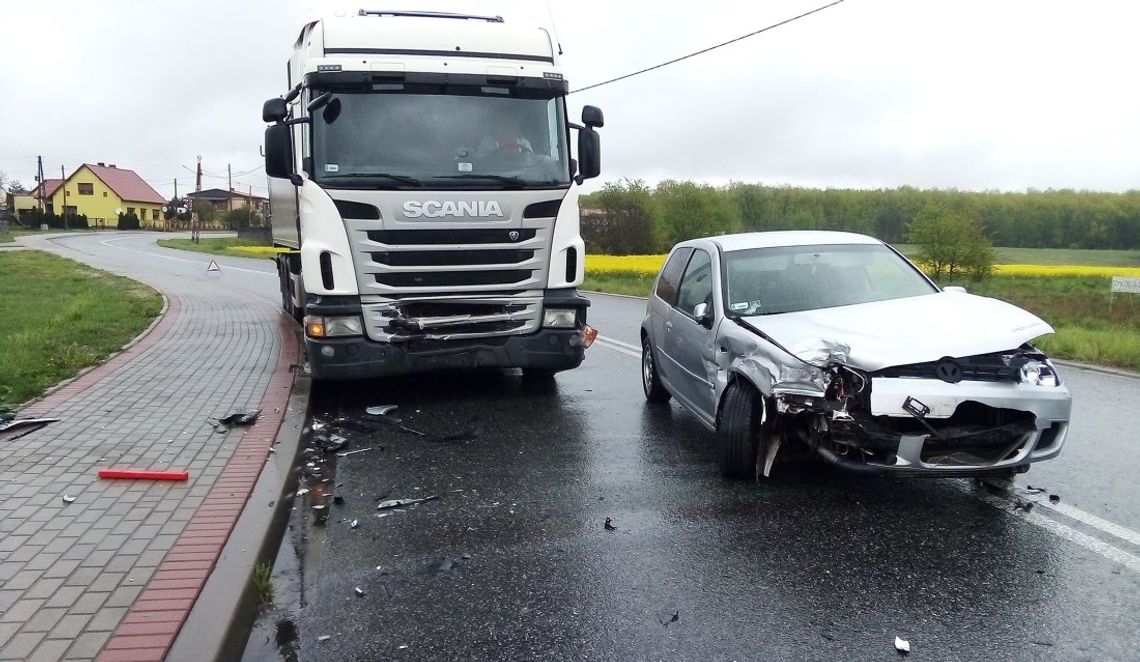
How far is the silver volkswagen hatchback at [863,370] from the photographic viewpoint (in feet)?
15.5

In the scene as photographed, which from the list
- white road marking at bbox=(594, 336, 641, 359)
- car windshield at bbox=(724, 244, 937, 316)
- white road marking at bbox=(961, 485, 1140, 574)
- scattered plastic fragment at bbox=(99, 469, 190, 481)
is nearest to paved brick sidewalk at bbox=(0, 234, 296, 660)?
scattered plastic fragment at bbox=(99, 469, 190, 481)

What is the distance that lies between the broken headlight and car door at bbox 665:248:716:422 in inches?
75.9

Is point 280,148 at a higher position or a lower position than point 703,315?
higher

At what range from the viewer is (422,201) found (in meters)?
7.71

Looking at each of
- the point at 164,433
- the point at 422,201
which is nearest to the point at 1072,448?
the point at 422,201

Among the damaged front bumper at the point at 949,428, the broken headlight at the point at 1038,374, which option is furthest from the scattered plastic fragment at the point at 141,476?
the broken headlight at the point at 1038,374

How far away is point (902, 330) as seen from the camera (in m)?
5.17

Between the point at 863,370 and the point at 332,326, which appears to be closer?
the point at 863,370

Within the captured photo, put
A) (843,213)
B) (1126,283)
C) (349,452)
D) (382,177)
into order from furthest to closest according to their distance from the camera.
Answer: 1. (843,213)
2. (1126,283)
3. (382,177)
4. (349,452)

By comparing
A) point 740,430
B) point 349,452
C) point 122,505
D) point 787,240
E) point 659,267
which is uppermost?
point 787,240

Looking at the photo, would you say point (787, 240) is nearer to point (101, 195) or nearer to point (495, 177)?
point (495, 177)

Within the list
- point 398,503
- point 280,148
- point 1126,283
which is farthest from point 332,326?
point 1126,283

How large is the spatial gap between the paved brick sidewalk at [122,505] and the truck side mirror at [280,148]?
6.89ft

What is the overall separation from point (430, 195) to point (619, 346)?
17.8ft
